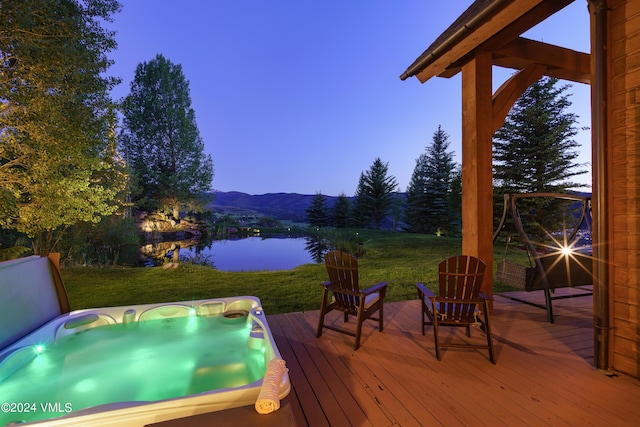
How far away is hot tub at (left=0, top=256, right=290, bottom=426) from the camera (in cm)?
203

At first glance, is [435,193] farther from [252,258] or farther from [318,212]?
[252,258]

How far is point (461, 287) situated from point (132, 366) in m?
3.03

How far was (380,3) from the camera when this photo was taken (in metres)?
12.1

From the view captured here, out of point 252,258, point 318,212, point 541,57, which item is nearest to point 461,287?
point 541,57

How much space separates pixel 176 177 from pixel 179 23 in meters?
8.80

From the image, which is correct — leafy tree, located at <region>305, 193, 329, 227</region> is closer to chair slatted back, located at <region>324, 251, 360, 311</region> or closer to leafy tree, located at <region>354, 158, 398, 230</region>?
leafy tree, located at <region>354, 158, 398, 230</region>

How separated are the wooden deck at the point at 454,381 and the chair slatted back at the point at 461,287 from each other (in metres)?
0.34

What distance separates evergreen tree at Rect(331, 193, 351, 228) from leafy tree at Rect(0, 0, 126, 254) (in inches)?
856

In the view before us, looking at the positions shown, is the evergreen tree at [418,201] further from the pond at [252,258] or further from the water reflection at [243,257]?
the pond at [252,258]

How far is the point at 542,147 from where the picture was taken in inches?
418

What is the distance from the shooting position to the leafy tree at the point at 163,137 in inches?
637

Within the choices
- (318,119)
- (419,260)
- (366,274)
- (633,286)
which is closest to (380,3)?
(419,260)

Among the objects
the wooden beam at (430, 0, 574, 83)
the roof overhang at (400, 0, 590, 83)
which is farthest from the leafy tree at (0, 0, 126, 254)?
the wooden beam at (430, 0, 574, 83)

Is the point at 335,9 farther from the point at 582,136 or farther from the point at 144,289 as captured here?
the point at 144,289
